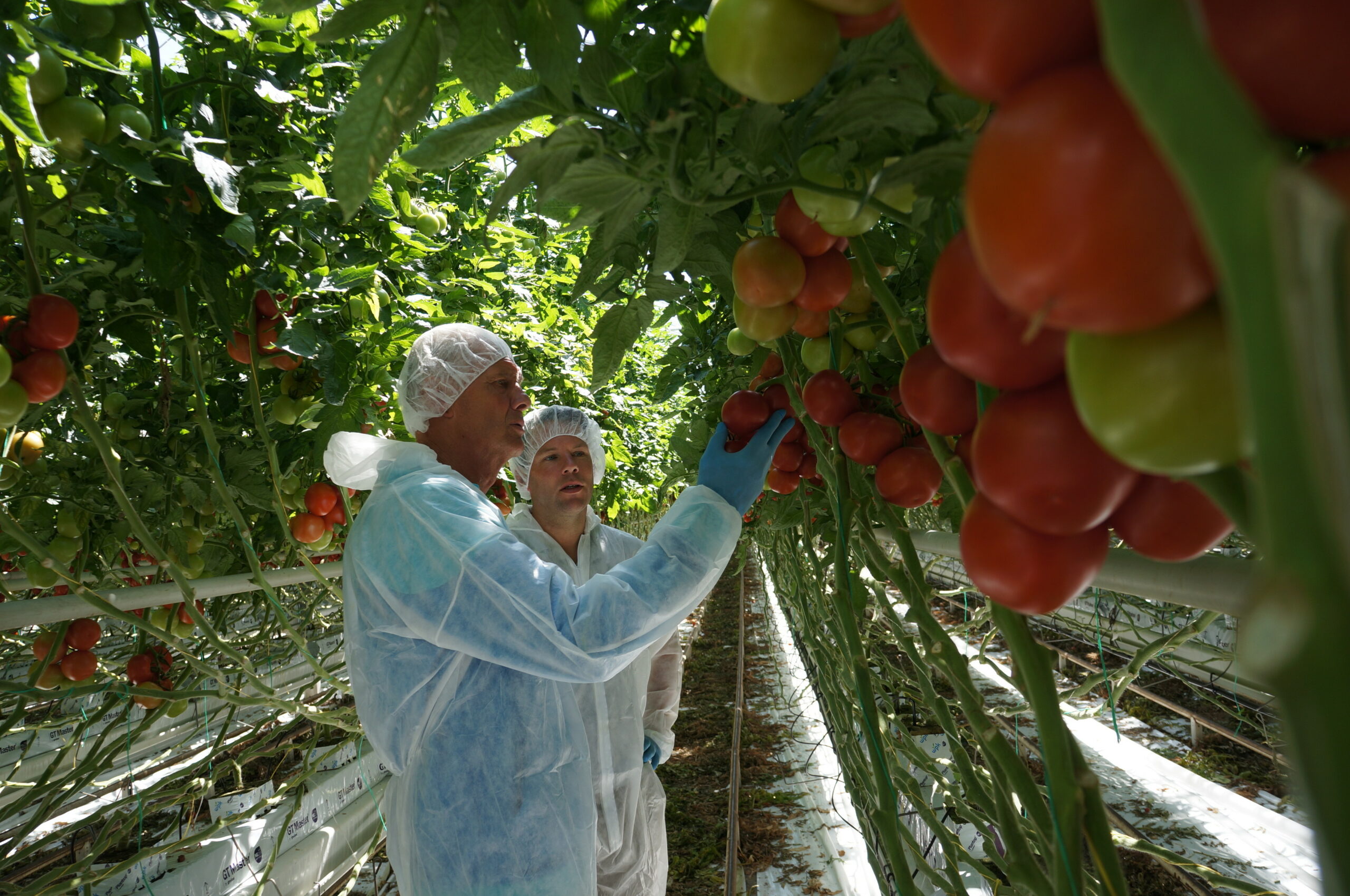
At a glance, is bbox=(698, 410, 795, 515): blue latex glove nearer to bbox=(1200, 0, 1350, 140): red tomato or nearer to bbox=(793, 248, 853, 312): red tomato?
bbox=(793, 248, 853, 312): red tomato

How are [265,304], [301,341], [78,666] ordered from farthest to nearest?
[78,666], [265,304], [301,341]

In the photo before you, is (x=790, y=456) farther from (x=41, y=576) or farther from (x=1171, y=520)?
(x=41, y=576)

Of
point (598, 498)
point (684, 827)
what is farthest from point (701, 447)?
point (684, 827)

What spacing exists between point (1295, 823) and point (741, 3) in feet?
15.1

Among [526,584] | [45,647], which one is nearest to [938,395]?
[526,584]

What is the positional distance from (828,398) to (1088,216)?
59 cm

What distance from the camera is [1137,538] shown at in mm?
356

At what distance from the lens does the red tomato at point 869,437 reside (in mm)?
784

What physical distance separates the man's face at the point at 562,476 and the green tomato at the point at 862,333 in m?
1.89

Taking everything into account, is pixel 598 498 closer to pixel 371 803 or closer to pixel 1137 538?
pixel 371 803

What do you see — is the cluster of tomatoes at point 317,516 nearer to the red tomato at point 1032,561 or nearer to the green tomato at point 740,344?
the green tomato at point 740,344

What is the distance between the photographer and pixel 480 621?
1449 mm

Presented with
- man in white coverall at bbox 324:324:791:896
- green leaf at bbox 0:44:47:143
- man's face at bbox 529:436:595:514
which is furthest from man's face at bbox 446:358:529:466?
green leaf at bbox 0:44:47:143

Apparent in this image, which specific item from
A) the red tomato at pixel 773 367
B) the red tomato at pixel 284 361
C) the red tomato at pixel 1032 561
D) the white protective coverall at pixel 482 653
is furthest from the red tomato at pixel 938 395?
the red tomato at pixel 284 361
